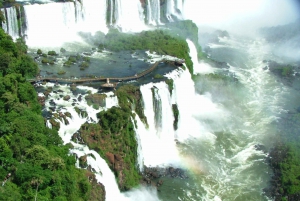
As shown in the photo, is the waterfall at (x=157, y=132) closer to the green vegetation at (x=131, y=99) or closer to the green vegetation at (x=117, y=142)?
the green vegetation at (x=131, y=99)

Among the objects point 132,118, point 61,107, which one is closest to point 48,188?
point 61,107

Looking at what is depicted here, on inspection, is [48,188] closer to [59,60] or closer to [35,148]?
[35,148]

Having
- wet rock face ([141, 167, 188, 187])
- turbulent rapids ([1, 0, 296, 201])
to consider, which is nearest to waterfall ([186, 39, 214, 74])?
turbulent rapids ([1, 0, 296, 201])

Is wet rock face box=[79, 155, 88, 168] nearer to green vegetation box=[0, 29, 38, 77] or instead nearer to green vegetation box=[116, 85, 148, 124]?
green vegetation box=[116, 85, 148, 124]

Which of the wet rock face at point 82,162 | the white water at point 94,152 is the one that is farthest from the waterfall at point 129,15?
the wet rock face at point 82,162

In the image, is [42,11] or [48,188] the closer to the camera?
[48,188]

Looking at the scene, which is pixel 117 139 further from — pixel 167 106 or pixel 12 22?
pixel 12 22

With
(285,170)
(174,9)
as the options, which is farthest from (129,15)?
(285,170)
